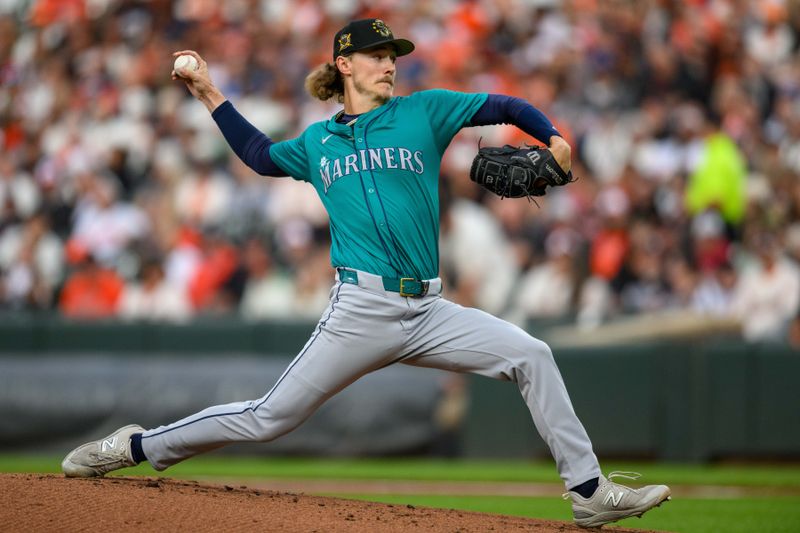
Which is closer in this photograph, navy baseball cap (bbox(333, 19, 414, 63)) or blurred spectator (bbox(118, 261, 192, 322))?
navy baseball cap (bbox(333, 19, 414, 63))

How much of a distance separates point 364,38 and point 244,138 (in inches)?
29.8

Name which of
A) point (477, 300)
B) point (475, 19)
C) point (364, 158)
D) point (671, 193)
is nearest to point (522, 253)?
point (477, 300)

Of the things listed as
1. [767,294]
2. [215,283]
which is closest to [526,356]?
[767,294]

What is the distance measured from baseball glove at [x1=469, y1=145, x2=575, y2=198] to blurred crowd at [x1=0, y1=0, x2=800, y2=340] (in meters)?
6.57

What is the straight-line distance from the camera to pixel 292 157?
5.48 m

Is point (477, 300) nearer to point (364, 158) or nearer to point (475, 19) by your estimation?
point (475, 19)

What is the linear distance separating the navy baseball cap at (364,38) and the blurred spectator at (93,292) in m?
8.68

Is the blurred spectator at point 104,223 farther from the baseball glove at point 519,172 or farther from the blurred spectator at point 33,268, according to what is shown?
the baseball glove at point 519,172

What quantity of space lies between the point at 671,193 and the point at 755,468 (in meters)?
3.00

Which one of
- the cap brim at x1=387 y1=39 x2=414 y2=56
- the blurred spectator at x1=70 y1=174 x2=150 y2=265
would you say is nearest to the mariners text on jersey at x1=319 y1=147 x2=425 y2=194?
the cap brim at x1=387 y1=39 x2=414 y2=56

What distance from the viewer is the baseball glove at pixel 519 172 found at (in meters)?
5.04

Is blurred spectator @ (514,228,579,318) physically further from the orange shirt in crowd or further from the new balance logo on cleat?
the new balance logo on cleat

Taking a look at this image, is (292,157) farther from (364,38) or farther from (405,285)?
(405,285)

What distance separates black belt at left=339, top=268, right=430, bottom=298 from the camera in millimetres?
5129
